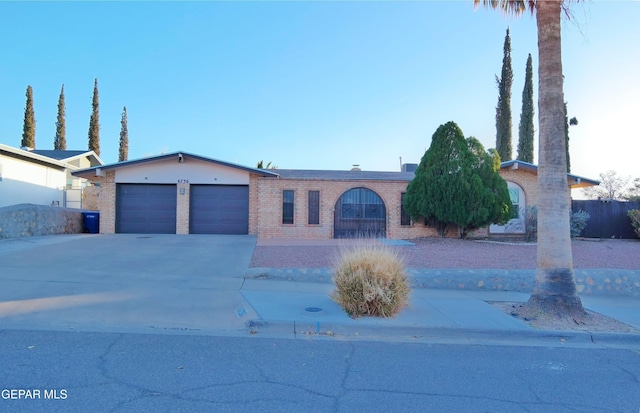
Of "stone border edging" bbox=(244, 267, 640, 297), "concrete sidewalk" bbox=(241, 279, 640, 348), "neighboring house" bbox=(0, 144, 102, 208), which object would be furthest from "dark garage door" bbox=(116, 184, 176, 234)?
"concrete sidewalk" bbox=(241, 279, 640, 348)

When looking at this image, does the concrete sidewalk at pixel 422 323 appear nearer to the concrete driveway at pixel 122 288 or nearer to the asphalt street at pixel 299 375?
the asphalt street at pixel 299 375

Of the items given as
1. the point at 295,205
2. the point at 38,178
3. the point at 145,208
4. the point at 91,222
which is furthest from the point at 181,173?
the point at 38,178

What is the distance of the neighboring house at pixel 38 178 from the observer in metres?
21.3

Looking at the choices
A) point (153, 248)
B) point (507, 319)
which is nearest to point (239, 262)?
point (153, 248)

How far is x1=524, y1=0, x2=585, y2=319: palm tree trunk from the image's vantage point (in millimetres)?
6895

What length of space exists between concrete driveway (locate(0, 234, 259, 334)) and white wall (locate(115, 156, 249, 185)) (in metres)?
6.27

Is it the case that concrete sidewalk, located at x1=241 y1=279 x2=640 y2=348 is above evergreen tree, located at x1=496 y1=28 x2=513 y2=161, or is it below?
below

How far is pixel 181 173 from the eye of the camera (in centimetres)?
1925

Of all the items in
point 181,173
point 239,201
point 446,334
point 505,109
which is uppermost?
point 505,109

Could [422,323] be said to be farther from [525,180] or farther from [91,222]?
[91,222]

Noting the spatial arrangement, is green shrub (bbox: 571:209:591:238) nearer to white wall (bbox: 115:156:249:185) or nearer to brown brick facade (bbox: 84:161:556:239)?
brown brick facade (bbox: 84:161:556:239)

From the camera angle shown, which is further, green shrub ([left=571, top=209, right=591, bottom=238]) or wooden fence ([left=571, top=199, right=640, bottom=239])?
wooden fence ([left=571, top=199, right=640, bottom=239])

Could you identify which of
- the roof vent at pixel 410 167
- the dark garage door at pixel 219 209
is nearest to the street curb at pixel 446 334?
the dark garage door at pixel 219 209

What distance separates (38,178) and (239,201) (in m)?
13.3
